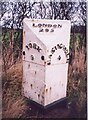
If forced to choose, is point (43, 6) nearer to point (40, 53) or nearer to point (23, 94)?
point (40, 53)

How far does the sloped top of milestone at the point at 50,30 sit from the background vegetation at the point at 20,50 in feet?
0.10

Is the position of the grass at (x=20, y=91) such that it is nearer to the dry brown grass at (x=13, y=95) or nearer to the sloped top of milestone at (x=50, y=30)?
the dry brown grass at (x=13, y=95)

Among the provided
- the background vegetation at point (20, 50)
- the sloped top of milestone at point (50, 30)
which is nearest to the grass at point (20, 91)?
the background vegetation at point (20, 50)

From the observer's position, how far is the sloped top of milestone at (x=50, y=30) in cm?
170

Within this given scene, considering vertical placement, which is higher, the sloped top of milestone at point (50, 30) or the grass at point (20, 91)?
the sloped top of milestone at point (50, 30)

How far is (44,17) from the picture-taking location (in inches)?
68.5

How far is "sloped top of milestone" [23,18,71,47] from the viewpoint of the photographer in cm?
170

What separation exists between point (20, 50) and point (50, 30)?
22cm

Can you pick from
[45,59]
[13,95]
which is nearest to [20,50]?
[45,59]

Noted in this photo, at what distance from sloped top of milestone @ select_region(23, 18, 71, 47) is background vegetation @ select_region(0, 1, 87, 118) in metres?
0.03

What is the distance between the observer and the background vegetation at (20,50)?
171cm

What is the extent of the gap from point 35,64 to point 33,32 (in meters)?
0.20

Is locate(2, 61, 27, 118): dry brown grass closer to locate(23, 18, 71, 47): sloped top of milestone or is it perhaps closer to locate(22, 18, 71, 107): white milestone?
locate(22, 18, 71, 107): white milestone

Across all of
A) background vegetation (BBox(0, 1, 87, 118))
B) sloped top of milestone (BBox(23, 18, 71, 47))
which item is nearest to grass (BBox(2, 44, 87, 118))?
background vegetation (BBox(0, 1, 87, 118))
